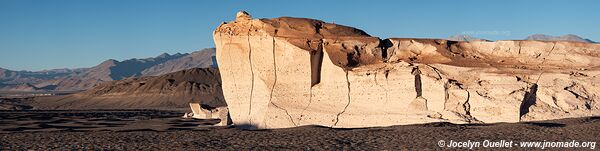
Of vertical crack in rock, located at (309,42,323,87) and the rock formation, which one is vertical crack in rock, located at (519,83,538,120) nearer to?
the rock formation

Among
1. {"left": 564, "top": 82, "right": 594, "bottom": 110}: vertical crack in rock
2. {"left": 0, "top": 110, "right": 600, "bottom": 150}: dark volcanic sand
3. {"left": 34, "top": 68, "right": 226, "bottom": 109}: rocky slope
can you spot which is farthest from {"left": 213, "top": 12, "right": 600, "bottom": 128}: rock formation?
{"left": 34, "top": 68, "right": 226, "bottom": 109}: rocky slope

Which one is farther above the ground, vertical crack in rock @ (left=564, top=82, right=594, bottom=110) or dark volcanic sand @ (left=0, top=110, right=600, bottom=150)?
vertical crack in rock @ (left=564, top=82, right=594, bottom=110)

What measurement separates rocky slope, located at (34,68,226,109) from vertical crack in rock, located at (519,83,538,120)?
4648 centimetres

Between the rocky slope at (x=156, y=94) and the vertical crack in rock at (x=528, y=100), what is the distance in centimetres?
4648

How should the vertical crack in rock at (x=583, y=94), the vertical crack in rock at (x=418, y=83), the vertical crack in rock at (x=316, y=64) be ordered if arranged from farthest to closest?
the vertical crack in rock at (x=316, y=64), the vertical crack in rock at (x=418, y=83), the vertical crack in rock at (x=583, y=94)

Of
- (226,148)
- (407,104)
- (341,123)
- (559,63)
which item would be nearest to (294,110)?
(341,123)

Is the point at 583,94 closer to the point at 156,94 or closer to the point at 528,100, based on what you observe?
the point at 528,100

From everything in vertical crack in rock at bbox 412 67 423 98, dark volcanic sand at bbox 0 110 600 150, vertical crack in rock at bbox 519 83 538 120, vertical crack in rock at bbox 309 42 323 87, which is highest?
vertical crack in rock at bbox 309 42 323 87

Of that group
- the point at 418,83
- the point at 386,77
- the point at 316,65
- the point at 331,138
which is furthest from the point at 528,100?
the point at 331,138

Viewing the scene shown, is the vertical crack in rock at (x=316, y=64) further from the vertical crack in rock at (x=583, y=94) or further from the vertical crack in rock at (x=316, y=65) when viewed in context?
the vertical crack in rock at (x=583, y=94)

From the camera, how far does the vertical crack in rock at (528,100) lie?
53.9ft

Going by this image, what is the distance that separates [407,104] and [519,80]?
277cm

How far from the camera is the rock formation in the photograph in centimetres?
1659

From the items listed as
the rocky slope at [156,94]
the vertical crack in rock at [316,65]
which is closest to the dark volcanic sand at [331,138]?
the vertical crack in rock at [316,65]
